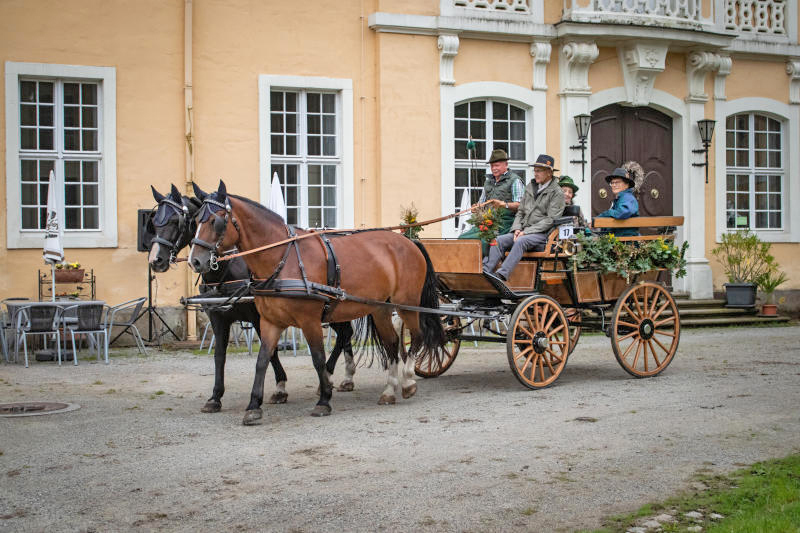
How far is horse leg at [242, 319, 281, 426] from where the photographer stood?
6.87m

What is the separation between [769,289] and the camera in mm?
15648

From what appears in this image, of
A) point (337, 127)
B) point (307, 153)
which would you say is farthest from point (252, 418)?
point (337, 127)

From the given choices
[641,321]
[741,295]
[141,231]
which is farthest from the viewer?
[741,295]

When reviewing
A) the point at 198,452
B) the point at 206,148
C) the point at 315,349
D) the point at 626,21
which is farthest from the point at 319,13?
the point at 198,452

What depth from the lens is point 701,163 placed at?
1572cm

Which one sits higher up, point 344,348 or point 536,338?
point 536,338

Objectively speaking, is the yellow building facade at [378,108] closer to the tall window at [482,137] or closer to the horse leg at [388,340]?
the tall window at [482,137]

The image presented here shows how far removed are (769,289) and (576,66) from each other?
526cm

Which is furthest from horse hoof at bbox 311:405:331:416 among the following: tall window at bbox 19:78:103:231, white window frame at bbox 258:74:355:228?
tall window at bbox 19:78:103:231

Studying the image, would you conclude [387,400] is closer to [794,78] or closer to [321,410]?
[321,410]

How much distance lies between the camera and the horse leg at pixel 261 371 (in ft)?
22.5

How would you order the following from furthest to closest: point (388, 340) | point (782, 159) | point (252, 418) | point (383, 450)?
1. point (782, 159)
2. point (388, 340)
3. point (252, 418)
4. point (383, 450)

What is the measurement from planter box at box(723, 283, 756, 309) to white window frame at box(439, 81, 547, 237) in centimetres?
410

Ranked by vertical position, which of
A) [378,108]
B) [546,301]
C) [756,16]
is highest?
[756,16]
